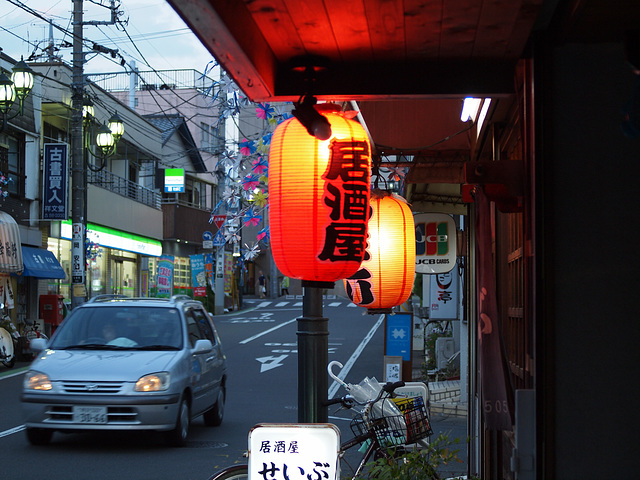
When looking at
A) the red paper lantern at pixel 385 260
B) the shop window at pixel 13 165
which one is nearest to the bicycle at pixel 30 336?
the shop window at pixel 13 165

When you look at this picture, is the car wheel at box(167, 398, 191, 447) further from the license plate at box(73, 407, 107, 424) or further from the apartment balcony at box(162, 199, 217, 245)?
the apartment balcony at box(162, 199, 217, 245)

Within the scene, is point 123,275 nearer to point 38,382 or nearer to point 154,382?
point 38,382

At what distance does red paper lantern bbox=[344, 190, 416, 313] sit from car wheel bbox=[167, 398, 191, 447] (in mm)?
4206

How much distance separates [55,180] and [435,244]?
1649 cm

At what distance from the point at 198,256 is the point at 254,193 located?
37553 mm

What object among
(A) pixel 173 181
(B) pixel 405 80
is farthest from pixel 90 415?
(A) pixel 173 181

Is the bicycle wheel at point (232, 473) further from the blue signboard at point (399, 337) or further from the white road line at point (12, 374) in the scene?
the white road line at point (12, 374)

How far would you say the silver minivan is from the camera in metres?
10.2

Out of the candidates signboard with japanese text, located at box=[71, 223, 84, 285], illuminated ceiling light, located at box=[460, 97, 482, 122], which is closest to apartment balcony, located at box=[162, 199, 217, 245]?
signboard with japanese text, located at box=[71, 223, 84, 285]

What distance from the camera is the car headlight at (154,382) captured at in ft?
33.9

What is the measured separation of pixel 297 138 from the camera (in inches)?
212

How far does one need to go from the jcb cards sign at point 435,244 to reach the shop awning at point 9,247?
45.7 feet

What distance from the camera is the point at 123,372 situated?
1040 centimetres

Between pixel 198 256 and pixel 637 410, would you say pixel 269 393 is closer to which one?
pixel 637 410
